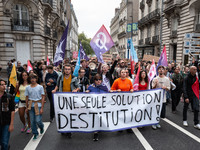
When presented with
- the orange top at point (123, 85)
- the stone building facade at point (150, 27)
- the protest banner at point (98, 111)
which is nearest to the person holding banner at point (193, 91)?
the protest banner at point (98, 111)

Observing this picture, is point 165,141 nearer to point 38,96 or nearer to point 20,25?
point 38,96

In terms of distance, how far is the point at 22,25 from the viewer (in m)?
17.9

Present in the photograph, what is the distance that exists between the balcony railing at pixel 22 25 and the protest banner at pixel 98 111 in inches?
656

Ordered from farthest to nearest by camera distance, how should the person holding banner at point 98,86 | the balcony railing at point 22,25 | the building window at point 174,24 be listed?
the building window at point 174,24, the balcony railing at point 22,25, the person holding banner at point 98,86

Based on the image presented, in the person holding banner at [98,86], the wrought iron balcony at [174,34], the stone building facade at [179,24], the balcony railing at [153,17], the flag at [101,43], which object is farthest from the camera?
the balcony railing at [153,17]

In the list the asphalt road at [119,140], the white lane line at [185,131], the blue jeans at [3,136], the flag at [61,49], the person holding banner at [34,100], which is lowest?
the asphalt road at [119,140]

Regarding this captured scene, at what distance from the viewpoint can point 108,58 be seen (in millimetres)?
10344

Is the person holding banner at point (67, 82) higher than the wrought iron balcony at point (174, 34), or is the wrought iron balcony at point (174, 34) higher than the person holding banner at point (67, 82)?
the wrought iron balcony at point (174, 34)

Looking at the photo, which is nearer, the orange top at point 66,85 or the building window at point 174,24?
the orange top at point 66,85

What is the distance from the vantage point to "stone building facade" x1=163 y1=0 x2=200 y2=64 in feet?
54.5

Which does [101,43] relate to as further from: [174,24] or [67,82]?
[174,24]

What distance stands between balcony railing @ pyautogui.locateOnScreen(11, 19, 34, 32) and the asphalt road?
51.8ft

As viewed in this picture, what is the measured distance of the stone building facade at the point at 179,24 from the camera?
16.6m

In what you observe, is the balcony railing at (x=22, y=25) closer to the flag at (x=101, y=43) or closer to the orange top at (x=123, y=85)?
the flag at (x=101, y=43)
